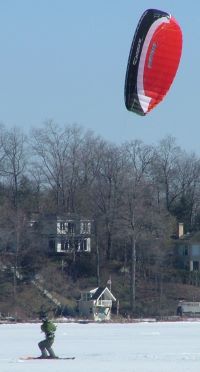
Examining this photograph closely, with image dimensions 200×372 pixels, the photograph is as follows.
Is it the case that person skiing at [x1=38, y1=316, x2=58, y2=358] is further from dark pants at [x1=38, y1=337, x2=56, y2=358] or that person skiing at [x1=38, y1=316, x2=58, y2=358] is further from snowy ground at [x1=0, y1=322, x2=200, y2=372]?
snowy ground at [x1=0, y1=322, x2=200, y2=372]

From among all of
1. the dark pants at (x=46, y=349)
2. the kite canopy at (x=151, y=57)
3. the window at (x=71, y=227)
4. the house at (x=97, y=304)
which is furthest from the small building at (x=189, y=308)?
the kite canopy at (x=151, y=57)

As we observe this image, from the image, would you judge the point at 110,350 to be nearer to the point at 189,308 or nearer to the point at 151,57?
the point at 151,57

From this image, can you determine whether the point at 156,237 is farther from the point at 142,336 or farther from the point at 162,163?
the point at 142,336

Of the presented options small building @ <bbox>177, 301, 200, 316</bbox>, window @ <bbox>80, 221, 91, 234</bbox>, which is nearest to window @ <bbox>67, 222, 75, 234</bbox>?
window @ <bbox>80, 221, 91, 234</bbox>

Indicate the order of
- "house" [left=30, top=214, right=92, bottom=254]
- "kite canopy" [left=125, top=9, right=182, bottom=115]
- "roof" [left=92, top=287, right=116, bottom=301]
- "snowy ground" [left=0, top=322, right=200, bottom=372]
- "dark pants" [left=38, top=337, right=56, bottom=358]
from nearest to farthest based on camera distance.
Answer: "kite canopy" [left=125, top=9, right=182, bottom=115] → "snowy ground" [left=0, top=322, right=200, bottom=372] → "dark pants" [left=38, top=337, right=56, bottom=358] → "roof" [left=92, top=287, right=116, bottom=301] → "house" [left=30, top=214, right=92, bottom=254]

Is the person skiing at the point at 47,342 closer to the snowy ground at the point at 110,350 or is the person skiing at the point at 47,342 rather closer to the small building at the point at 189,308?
the snowy ground at the point at 110,350

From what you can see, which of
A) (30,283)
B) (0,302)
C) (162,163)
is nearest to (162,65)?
(0,302)
